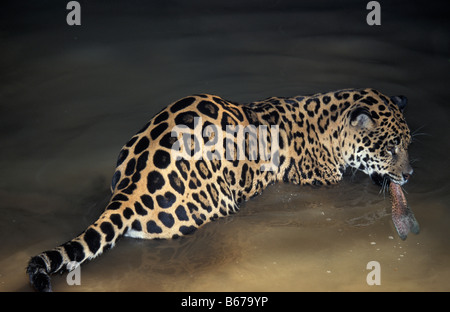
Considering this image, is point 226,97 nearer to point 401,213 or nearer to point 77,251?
point 401,213

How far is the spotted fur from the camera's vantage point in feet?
20.7

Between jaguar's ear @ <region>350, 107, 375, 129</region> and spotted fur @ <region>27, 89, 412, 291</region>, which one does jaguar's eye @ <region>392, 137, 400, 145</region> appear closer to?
spotted fur @ <region>27, 89, 412, 291</region>

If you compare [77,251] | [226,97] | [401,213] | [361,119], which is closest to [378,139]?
[361,119]

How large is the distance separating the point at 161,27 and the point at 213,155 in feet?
24.6

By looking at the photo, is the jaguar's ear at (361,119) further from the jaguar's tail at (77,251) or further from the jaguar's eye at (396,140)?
the jaguar's tail at (77,251)

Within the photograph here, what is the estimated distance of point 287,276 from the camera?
6262 mm

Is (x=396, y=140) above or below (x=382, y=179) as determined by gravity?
above

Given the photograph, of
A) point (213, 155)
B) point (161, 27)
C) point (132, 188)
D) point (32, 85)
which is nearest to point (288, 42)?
point (161, 27)

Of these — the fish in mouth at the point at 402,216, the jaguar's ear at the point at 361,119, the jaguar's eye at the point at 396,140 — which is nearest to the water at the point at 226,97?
the fish in mouth at the point at 402,216

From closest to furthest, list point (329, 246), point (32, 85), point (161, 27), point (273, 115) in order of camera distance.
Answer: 1. point (329, 246)
2. point (273, 115)
3. point (32, 85)
4. point (161, 27)

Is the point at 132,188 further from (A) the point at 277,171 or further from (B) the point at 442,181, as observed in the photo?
(B) the point at 442,181

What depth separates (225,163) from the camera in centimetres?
724

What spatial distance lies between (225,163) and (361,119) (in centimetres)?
174

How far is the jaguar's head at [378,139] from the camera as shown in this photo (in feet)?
24.9
